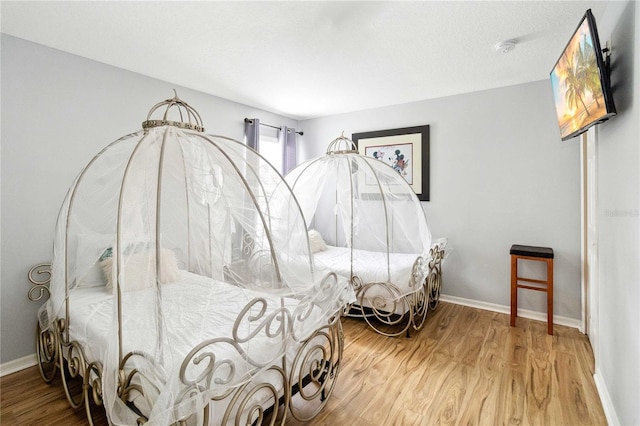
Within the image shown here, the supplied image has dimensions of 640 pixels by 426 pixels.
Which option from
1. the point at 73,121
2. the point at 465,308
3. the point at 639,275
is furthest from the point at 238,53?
the point at 465,308

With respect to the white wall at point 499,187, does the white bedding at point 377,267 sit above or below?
below

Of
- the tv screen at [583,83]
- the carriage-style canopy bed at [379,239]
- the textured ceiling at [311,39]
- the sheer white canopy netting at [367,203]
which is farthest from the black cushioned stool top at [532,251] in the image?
the textured ceiling at [311,39]

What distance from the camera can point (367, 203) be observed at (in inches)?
134

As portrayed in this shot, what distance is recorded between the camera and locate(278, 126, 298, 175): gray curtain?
460 cm

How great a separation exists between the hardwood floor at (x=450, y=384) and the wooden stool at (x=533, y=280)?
0.19 m

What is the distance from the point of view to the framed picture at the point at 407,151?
12.9ft

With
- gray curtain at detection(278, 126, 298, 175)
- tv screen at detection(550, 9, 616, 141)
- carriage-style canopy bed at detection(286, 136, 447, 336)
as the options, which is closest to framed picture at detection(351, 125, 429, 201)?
carriage-style canopy bed at detection(286, 136, 447, 336)

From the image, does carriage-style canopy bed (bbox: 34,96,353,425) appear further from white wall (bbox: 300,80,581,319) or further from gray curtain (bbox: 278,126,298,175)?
gray curtain (bbox: 278,126,298,175)

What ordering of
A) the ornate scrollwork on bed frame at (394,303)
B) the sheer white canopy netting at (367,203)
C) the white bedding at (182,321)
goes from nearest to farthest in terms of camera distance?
the white bedding at (182,321)
the ornate scrollwork on bed frame at (394,303)
the sheer white canopy netting at (367,203)

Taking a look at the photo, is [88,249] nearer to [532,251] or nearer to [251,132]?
[251,132]

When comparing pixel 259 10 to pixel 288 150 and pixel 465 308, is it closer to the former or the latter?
pixel 288 150

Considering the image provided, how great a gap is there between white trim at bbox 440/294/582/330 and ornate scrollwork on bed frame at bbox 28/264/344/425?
2290 mm

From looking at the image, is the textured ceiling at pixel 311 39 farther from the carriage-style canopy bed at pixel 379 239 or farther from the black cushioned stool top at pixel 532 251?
the black cushioned stool top at pixel 532 251

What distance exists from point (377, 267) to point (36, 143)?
10.2 ft
